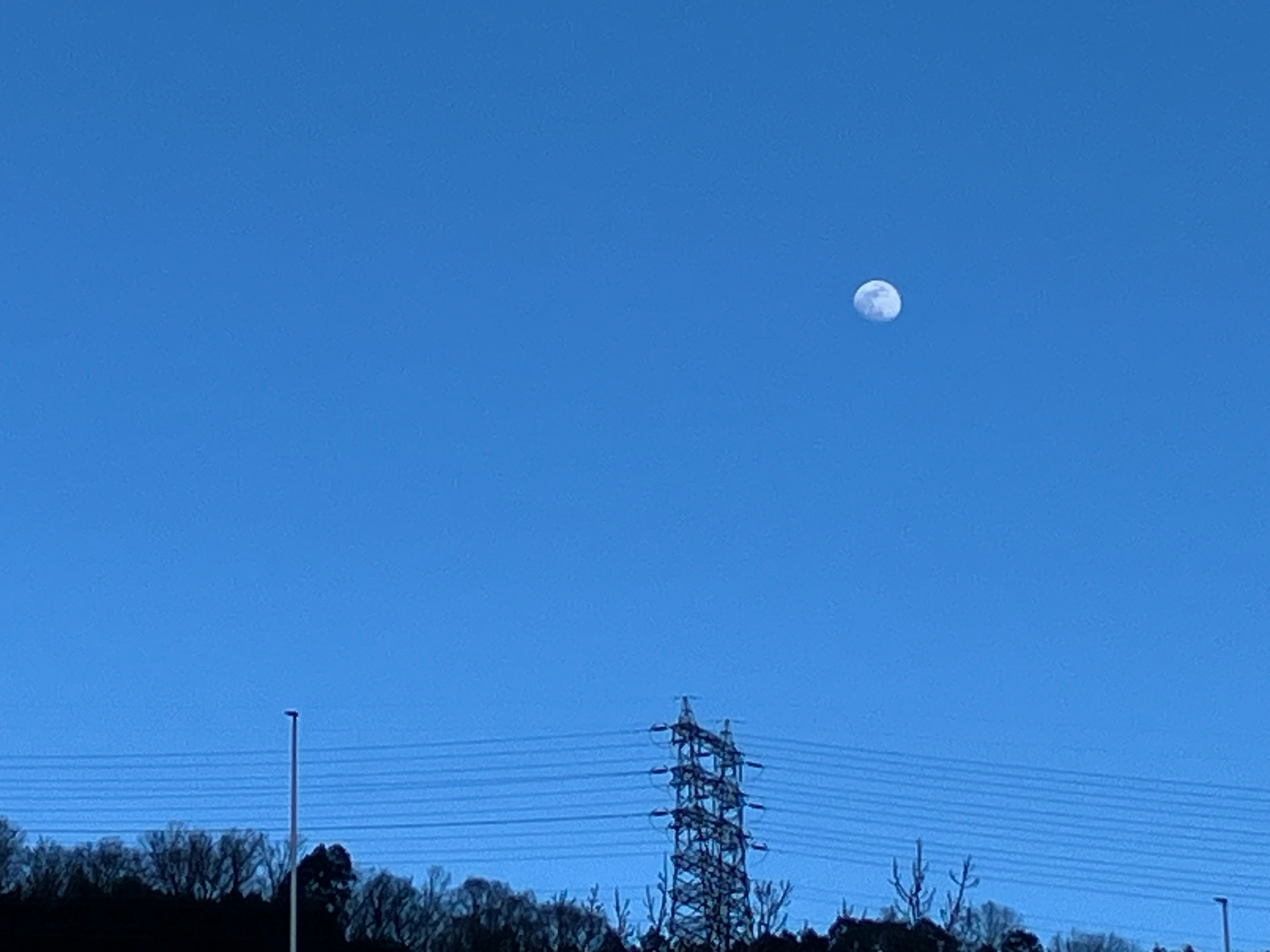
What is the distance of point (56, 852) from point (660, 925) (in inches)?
2193

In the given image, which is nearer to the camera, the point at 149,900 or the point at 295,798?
the point at 295,798

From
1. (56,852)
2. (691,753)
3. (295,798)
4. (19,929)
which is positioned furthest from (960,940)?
(56,852)

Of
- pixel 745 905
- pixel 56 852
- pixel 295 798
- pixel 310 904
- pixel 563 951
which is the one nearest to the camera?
pixel 295 798

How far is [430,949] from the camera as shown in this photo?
312ft

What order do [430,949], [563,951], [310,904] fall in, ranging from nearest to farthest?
[563,951] < [310,904] < [430,949]

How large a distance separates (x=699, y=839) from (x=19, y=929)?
22556 mm

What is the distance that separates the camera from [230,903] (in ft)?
252

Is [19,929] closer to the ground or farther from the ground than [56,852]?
closer to the ground

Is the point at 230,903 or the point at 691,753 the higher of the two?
the point at 691,753

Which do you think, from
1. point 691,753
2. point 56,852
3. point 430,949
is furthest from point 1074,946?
point 56,852

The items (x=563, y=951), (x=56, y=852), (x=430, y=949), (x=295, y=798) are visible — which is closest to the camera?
(x=295, y=798)

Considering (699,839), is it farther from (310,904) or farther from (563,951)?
(310,904)

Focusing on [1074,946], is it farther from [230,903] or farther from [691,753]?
[230,903]

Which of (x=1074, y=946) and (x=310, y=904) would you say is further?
(x=1074, y=946)
